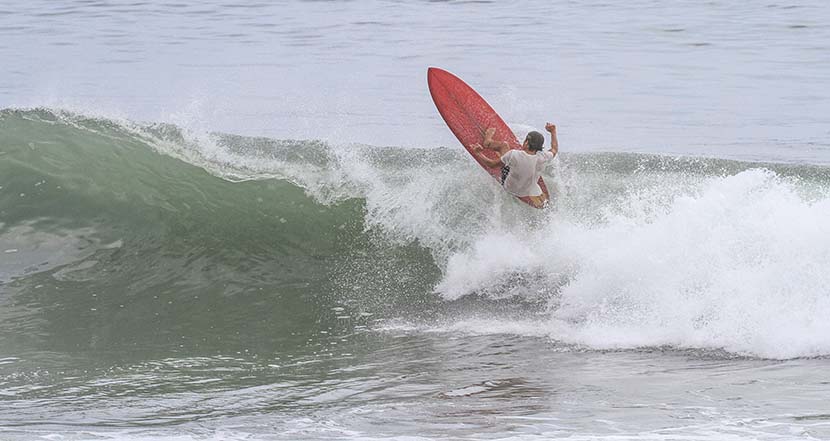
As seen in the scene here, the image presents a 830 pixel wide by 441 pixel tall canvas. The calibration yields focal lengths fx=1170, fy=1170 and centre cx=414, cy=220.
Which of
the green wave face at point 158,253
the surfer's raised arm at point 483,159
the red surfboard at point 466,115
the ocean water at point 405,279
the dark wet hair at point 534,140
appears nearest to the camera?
the ocean water at point 405,279

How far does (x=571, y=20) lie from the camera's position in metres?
34.2

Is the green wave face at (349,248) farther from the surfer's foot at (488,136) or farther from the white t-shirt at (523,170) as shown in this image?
the surfer's foot at (488,136)

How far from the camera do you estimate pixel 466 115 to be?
11367 mm

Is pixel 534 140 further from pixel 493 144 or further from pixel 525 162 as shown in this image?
pixel 493 144

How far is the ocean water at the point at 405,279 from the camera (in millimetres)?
6742

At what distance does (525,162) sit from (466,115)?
4.62ft

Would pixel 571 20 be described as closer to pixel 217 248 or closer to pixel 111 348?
pixel 217 248

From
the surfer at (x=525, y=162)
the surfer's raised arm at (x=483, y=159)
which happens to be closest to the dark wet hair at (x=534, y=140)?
the surfer at (x=525, y=162)

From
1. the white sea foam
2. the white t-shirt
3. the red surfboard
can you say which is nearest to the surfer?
the white t-shirt

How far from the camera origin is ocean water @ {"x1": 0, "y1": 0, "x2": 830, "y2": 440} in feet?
22.1

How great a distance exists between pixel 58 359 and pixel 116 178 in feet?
14.0

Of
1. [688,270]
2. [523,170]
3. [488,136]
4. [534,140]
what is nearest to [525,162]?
[523,170]

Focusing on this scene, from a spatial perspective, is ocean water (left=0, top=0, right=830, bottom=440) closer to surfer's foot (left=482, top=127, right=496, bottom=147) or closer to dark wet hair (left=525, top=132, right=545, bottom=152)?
surfer's foot (left=482, top=127, right=496, bottom=147)

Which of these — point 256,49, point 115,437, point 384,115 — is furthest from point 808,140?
point 256,49
